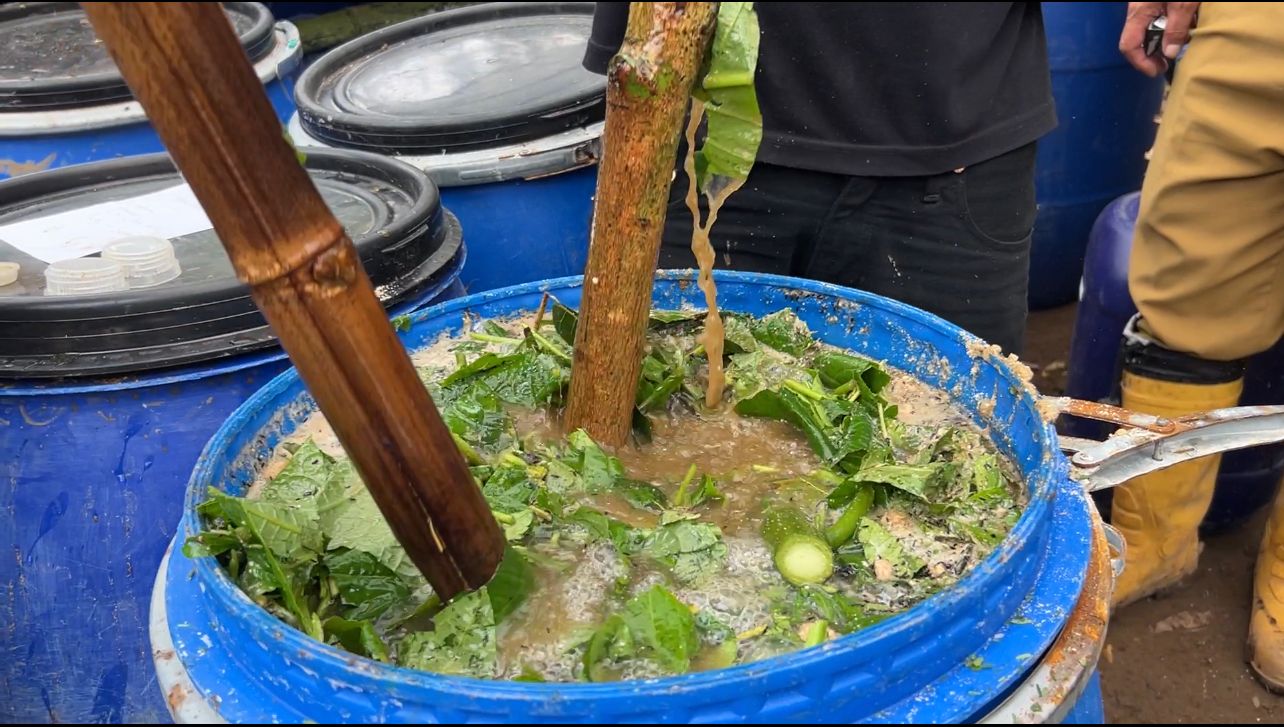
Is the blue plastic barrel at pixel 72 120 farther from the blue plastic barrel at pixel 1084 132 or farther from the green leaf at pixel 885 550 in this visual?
the blue plastic barrel at pixel 1084 132

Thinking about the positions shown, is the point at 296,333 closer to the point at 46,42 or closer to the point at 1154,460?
the point at 1154,460

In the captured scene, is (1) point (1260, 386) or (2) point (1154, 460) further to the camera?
(1) point (1260, 386)

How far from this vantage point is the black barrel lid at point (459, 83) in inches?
99.6

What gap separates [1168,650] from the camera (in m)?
2.92

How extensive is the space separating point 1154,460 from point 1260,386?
167 cm

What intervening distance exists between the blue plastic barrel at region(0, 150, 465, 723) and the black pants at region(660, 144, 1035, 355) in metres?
0.67

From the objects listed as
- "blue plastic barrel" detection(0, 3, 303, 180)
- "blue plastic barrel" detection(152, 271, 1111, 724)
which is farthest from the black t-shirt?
"blue plastic barrel" detection(0, 3, 303, 180)

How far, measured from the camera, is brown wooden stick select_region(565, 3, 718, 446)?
4.14ft

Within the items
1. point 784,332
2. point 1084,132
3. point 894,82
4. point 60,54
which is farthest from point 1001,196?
point 60,54

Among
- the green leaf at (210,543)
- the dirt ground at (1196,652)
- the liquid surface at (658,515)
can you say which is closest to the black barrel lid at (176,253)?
the liquid surface at (658,515)

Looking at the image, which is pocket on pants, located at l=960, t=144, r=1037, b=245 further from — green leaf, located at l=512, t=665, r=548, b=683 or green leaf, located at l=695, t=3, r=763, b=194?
green leaf, located at l=512, t=665, r=548, b=683

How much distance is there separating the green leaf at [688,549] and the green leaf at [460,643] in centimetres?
24

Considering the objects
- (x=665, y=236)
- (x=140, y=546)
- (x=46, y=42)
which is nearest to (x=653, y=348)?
(x=665, y=236)

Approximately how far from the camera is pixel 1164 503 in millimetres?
2816
